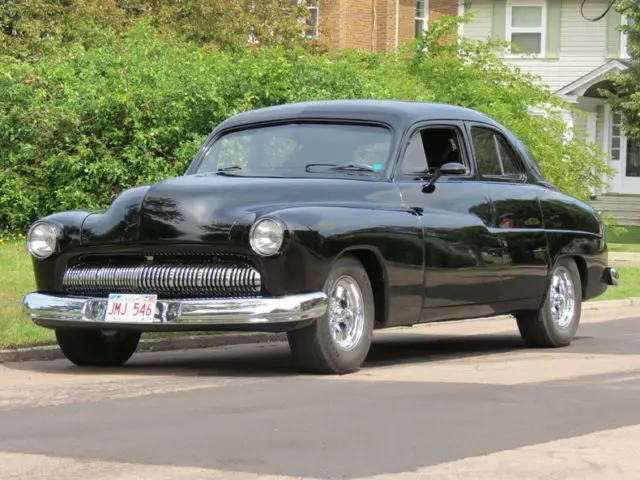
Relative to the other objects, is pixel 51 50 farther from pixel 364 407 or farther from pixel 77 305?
pixel 364 407

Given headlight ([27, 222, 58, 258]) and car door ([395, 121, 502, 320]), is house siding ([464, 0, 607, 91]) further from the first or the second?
headlight ([27, 222, 58, 258])

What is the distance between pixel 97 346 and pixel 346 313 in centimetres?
201

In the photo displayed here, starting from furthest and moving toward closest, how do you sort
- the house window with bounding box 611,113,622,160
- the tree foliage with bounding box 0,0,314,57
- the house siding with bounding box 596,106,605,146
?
the house window with bounding box 611,113,622,160, the house siding with bounding box 596,106,605,146, the tree foliage with bounding box 0,0,314,57

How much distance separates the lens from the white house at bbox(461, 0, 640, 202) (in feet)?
137

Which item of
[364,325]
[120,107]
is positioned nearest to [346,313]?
[364,325]

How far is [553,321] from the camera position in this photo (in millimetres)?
12562

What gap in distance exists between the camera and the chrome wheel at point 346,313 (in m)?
9.88

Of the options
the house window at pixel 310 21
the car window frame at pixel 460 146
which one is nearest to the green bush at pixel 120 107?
the car window frame at pixel 460 146

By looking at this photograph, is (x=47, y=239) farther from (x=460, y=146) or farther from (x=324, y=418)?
(x=460, y=146)

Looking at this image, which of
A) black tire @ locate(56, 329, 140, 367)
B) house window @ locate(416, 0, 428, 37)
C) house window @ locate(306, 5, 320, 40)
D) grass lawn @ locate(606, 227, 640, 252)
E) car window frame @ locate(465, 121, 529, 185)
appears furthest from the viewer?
house window @ locate(416, 0, 428, 37)

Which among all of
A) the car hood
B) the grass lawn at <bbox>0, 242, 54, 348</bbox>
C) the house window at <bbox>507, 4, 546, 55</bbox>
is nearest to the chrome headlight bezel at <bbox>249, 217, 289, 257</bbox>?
the car hood

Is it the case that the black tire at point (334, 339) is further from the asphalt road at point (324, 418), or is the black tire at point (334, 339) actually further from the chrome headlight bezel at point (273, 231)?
the chrome headlight bezel at point (273, 231)

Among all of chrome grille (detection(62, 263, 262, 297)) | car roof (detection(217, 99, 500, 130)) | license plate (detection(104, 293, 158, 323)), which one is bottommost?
license plate (detection(104, 293, 158, 323))

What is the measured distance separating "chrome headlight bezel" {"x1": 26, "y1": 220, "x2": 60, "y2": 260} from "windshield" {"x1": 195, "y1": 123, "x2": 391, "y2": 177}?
1454 millimetres
